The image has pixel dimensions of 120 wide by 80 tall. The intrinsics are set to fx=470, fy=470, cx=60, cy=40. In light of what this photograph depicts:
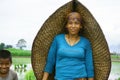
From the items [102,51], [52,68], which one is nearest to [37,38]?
[52,68]

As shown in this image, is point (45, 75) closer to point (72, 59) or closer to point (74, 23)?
point (72, 59)

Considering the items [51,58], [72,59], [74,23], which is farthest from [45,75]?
[74,23]

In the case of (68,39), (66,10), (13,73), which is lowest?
(13,73)

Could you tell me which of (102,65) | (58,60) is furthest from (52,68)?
(102,65)

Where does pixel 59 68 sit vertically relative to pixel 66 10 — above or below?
below

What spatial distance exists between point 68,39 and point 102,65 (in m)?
0.45

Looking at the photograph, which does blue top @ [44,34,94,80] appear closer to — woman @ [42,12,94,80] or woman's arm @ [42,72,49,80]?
woman @ [42,12,94,80]

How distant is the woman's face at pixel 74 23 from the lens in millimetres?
Result: 3870

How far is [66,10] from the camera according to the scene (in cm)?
418

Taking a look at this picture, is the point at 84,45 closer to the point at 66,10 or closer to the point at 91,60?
the point at 91,60

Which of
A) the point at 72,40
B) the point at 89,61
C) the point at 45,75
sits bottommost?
the point at 45,75

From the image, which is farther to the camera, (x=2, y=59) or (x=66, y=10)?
(x=66, y=10)

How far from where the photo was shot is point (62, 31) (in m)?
4.18

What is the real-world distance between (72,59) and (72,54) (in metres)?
0.04
